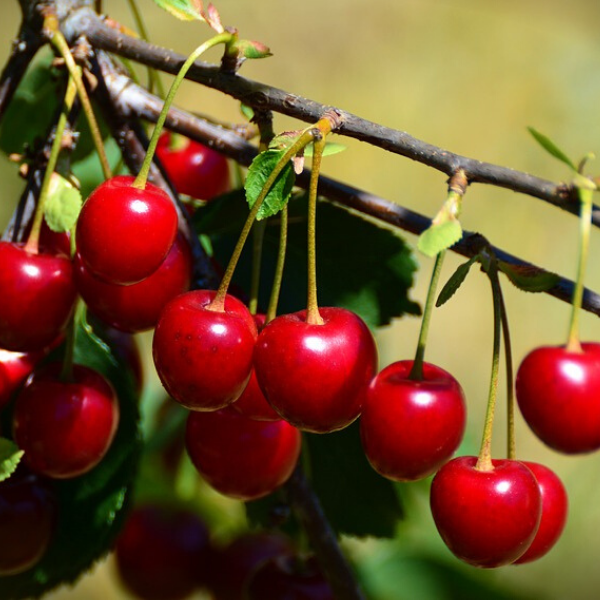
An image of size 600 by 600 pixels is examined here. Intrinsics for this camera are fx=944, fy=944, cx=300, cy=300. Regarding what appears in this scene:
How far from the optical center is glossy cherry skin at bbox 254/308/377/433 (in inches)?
23.1

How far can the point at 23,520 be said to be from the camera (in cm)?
82

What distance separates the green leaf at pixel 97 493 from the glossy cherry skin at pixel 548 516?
373 mm

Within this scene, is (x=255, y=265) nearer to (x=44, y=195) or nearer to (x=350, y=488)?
(x=44, y=195)

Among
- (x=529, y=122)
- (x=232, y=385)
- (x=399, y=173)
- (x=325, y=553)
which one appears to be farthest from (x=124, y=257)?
(x=529, y=122)

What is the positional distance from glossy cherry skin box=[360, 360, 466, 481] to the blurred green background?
6.32 ft

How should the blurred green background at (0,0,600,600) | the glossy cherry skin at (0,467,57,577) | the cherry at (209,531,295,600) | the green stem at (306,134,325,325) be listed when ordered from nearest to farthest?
the green stem at (306,134,325,325) < the glossy cherry skin at (0,467,57,577) < the cherry at (209,531,295,600) < the blurred green background at (0,0,600,600)

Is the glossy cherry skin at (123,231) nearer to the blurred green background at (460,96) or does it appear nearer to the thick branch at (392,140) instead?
the thick branch at (392,140)

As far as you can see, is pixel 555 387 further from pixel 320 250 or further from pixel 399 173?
pixel 399 173

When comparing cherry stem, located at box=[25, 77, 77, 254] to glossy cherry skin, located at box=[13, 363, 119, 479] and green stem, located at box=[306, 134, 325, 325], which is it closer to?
glossy cherry skin, located at box=[13, 363, 119, 479]

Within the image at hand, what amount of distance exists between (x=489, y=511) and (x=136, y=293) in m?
0.30

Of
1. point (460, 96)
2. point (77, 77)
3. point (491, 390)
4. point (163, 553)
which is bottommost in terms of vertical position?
point (163, 553)

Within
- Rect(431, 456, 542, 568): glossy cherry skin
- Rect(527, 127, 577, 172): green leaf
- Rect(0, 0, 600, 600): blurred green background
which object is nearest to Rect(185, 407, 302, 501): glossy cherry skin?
Rect(431, 456, 542, 568): glossy cherry skin

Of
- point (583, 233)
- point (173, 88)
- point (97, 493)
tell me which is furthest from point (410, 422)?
point (97, 493)

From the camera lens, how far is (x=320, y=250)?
873 mm
